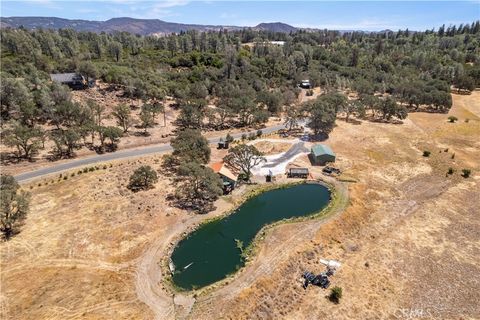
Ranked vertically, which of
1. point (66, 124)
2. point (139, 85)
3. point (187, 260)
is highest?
point (139, 85)

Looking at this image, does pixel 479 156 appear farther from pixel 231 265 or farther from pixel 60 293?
pixel 60 293

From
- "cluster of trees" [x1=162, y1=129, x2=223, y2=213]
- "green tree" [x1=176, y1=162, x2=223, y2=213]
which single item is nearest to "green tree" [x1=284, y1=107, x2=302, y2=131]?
"cluster of trees" [x1=162, y1=129, x2=223, y2=213]

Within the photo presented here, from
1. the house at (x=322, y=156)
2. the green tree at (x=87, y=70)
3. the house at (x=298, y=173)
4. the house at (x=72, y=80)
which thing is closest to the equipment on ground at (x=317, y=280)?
the house at (x=298, y=173)

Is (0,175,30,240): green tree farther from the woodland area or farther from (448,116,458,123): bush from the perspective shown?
(448,116,458,123): bush

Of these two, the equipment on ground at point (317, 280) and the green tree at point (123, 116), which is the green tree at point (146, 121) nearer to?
the green tree at point (123, 116)

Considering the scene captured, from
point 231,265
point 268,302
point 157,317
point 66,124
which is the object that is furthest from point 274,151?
point 66,124

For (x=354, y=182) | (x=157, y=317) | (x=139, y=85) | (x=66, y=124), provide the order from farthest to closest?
1. (x=139, y=85)
2. (x=66, y=124)
3. (x=354, y=182)
4. (x=157, y=317)
